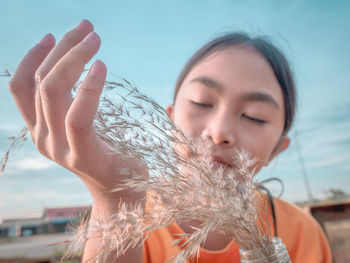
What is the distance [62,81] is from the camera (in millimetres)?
858

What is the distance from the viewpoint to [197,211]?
2.21ft

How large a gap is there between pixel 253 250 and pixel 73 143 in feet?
2.03

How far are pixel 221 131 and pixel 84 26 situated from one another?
893 millimetres

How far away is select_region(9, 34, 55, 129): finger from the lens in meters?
1.06

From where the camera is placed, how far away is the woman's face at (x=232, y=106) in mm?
1555

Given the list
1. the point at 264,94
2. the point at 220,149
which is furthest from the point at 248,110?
the point at 220,149

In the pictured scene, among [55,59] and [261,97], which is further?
[261,97]

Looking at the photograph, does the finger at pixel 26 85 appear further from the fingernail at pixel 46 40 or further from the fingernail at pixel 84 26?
the fingernail at pixel 84 26

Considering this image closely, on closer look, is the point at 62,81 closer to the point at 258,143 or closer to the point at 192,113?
the point at 192,113

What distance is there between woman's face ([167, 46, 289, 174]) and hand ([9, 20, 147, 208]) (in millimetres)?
698

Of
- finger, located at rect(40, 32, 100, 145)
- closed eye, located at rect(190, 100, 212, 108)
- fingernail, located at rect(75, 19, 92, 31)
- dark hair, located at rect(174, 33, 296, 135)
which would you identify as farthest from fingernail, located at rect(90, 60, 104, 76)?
dark hair, located at rect(174, 33, 296, 135)

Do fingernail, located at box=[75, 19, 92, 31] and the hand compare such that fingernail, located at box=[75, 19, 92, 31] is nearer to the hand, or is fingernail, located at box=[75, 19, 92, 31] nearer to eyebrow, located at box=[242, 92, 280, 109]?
the hand

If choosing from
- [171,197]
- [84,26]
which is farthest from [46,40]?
[171,197]

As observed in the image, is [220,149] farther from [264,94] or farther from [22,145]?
[22,145]
